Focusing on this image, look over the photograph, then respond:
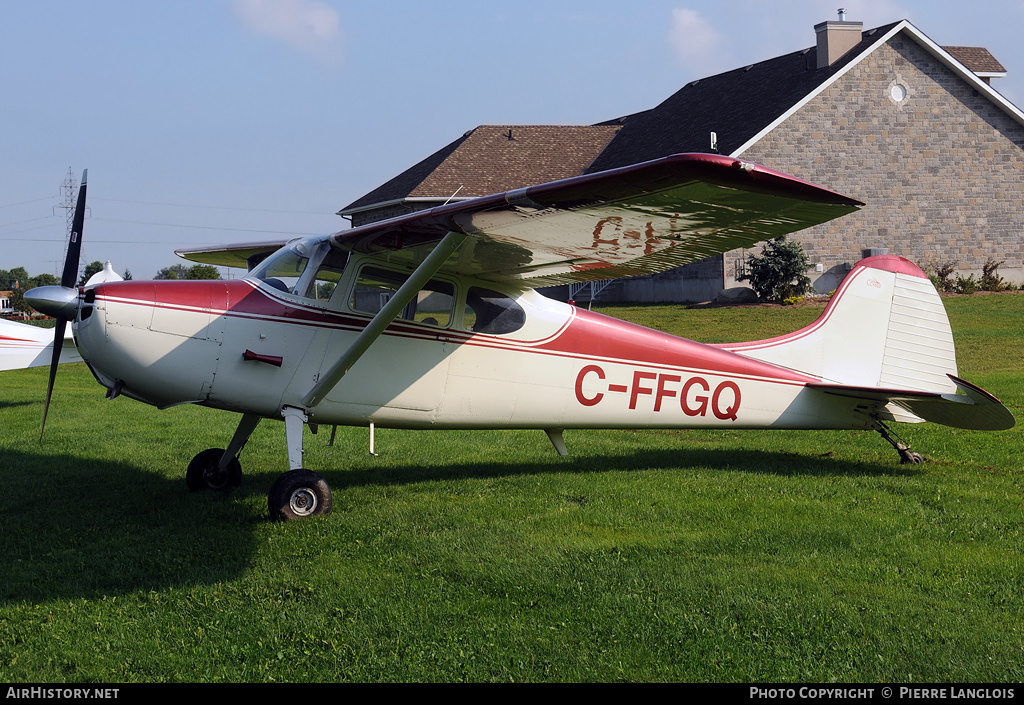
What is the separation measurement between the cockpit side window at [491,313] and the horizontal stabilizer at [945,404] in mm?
3198

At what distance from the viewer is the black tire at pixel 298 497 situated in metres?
6.57

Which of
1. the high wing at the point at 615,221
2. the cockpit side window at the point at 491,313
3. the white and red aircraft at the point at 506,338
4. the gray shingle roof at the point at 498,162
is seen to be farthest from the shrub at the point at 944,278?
the high wing at the point at 615,221

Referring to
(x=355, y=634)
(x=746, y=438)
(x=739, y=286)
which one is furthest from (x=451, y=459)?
(x=739, y=286)

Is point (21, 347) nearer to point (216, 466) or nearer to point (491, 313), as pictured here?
point (216, 466)

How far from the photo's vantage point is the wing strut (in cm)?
617

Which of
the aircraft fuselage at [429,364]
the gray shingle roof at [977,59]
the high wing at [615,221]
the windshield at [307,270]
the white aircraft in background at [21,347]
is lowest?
the white aircraft in background at [21,347]

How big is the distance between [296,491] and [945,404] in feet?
19.7

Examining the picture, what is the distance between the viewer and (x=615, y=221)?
5.52m

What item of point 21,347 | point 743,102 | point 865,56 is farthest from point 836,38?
point 21,347

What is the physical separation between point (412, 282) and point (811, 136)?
26.0 meters

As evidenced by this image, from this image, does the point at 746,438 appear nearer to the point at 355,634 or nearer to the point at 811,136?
the point at 355,634

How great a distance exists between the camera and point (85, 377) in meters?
20.1

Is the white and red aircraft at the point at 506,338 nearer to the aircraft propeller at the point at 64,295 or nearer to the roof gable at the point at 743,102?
the aircraft propeller at the point at 64,295

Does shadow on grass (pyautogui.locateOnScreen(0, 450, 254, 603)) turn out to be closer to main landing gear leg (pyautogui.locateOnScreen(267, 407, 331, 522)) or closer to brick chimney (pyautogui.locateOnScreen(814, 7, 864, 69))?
main landing gear leg (pyautogui.locateOnScreen(267, 407, 331, 522))
